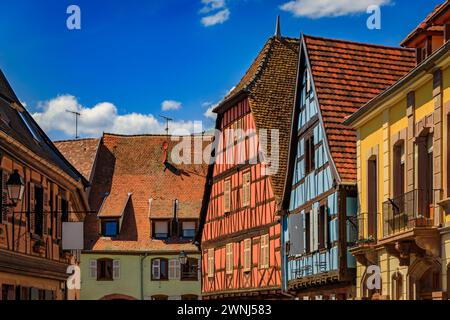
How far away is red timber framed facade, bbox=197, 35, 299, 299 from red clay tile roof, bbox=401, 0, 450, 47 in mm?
12277

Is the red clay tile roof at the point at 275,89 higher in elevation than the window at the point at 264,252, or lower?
higher

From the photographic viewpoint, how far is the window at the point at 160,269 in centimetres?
5094

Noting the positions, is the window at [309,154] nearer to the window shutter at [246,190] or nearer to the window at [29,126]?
the window at [29,126]

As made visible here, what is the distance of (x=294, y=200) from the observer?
29047 mm

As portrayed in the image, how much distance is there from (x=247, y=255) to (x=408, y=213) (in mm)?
17539

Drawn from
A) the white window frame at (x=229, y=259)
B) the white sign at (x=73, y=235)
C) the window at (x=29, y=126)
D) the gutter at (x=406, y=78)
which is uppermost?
Answer: the window at (x=29, y=126)

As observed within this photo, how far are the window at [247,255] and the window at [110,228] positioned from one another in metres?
17.6

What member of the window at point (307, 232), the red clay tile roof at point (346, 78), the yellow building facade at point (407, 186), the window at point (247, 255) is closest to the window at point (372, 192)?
the yellow building facade at point (407, 186)

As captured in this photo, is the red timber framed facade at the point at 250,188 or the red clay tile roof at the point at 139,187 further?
the red clay tile roof at the point at 139,187

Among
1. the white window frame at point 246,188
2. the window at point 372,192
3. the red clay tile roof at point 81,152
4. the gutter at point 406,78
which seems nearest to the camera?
the gutter at point 406,78

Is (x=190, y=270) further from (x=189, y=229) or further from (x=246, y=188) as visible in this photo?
(x=246, y=188)
